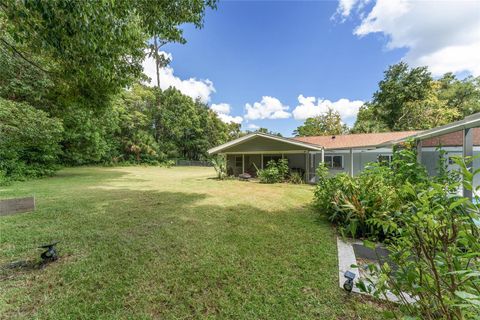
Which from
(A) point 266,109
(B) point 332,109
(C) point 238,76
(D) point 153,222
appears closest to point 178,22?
(D) point 153,222

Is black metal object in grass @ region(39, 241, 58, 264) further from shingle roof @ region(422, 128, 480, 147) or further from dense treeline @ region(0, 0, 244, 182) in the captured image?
shingle roof @ region(422, 128, 480, 147)

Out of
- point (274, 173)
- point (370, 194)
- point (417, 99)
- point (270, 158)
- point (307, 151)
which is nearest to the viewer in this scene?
point (370, 194)

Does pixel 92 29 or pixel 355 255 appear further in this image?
pixel 355 255

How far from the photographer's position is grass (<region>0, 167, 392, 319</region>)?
7.63 feet

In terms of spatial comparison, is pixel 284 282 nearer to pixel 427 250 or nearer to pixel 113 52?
pixel 427 250

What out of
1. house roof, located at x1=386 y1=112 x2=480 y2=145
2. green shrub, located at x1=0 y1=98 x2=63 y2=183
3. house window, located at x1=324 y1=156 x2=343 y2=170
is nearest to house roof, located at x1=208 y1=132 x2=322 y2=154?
house window, located at x1=324 y1=156 x2=343 y2=170

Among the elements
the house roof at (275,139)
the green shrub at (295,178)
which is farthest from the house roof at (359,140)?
the green shrub at (295,178)

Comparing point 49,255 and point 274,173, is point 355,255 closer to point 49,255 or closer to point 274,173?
point 49,255

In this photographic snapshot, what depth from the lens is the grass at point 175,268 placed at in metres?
2.32

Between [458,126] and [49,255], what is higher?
[458,126]

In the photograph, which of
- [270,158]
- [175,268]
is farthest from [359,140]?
[175,268]

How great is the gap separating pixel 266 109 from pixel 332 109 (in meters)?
27.5

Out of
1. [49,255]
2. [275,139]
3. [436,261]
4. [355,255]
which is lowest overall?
[355,255]

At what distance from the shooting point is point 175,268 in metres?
3.11
